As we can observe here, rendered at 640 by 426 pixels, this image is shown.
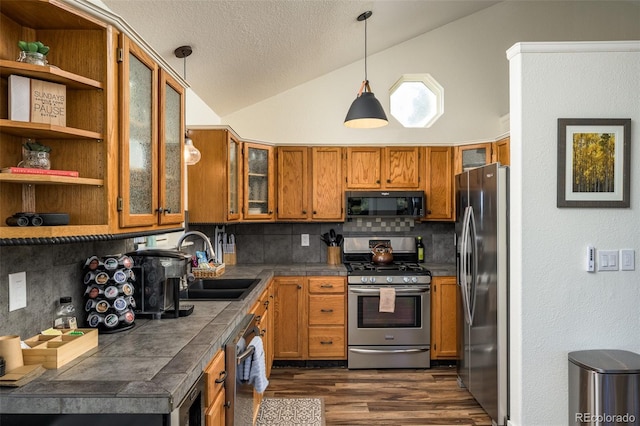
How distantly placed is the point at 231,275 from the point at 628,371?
275cm

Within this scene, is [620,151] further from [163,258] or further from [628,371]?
[163,258]

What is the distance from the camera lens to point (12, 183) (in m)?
1.47

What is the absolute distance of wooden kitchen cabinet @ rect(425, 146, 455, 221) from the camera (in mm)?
4336

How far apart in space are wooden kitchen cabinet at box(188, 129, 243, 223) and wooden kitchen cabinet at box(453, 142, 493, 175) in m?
2.31

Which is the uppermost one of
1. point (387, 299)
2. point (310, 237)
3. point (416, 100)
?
point (416, 100)

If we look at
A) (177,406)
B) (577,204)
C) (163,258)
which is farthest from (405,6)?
(177,406)

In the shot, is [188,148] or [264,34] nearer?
[188,148]

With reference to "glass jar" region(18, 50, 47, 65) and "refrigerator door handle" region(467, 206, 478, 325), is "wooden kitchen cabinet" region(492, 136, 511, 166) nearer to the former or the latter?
"refrigerator door handle" region(467, 206, 478, 325)

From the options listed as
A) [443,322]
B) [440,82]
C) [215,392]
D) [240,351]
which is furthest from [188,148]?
[440,82]

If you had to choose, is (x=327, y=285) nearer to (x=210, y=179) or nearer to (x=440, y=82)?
(x=210, y=179)

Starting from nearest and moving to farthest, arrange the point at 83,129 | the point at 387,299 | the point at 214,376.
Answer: the point at 83,129 → the point at 214,376 → the point at 387,299

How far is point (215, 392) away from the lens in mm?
1756

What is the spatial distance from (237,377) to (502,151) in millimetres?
3199

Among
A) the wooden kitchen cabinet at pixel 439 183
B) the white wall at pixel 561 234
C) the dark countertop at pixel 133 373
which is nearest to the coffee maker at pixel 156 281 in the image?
the dark countertop at pixel 133 373
